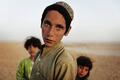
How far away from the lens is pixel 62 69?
2031mm

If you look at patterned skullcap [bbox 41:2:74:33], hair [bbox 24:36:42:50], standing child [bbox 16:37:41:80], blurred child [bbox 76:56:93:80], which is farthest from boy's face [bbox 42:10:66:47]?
hair [bbox 24:36:42:50]

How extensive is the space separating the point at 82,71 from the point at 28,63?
92cm

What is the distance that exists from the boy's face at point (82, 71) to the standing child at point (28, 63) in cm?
72

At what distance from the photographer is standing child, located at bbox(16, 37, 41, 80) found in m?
4.97

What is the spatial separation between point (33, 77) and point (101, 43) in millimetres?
22688

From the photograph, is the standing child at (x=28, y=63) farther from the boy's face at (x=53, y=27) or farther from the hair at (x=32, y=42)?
the boy's face at (x=53, y=27)

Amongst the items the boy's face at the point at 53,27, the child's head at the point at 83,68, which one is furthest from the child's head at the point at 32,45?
the boy's face at the point at 53,27

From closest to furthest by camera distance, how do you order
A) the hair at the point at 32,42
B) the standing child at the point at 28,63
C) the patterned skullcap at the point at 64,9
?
the patterned skullcap at the point at 64,9, the standing child at the point at 28,63, the hair at the point at 32,42

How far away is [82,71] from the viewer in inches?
177

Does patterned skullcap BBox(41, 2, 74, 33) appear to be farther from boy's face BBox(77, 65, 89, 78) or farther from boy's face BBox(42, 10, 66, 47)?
boy's face BBox(77, 65, 89, 78)

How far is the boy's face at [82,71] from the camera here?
4438 mm

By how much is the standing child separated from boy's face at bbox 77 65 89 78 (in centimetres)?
72

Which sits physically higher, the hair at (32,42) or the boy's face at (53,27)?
the boy's face at (53,27)

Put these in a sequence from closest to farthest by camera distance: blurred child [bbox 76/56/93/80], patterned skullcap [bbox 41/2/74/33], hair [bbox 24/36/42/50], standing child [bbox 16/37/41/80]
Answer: patterned skullcap [bbox 41/2/74/33] < blurred child [bbox 76/56/93/80] < standing child [bbox 16/37/41/80] < hair [bbox 24/36/42/50]
